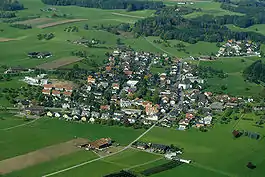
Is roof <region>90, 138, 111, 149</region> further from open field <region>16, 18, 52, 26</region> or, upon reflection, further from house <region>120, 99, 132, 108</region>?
open field <region>16, 18, 52, 26</region>

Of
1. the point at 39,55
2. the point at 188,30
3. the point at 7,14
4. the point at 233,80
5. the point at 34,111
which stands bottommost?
the point at 233,80

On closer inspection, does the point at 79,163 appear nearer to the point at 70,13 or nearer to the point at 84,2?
the point at 70,13

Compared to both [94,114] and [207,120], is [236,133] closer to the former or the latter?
[207,120]

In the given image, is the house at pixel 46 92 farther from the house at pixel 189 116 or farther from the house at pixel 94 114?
the house at pixel 189 116

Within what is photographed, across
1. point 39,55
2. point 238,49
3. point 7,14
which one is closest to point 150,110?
point 39,55

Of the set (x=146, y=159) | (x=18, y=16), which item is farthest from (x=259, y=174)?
(x=18, y=16)

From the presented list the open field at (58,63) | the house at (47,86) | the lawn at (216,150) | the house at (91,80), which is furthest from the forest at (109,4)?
the lawn at (216,150)
